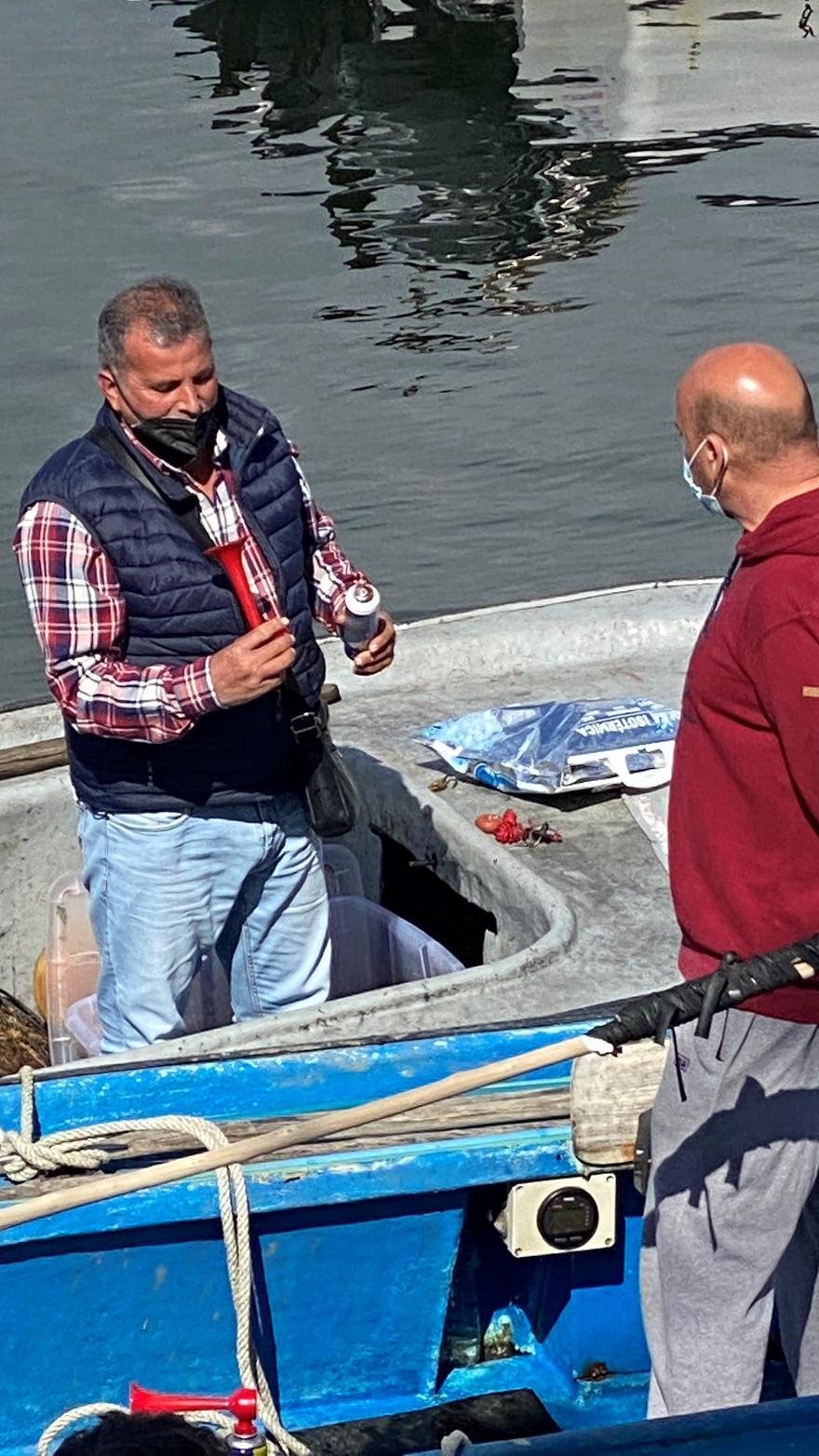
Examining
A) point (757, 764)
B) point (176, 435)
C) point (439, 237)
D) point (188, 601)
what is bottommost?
point (439, 237)

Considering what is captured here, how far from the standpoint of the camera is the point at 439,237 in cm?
1540

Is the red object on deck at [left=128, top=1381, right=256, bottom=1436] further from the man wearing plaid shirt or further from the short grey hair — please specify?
the short grey hair

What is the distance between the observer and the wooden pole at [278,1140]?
106 inches

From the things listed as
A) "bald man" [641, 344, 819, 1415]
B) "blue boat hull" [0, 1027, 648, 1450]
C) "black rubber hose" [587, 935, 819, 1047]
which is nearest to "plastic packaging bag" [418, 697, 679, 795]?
"blue boat hull" [0, 1027, 648, 1450]

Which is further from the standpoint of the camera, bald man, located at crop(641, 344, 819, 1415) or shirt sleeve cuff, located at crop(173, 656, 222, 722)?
shirt sleeve cuff, located at crop(173, 656, 222, 722)

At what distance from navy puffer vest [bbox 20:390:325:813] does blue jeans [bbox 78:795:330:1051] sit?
0.18 feet

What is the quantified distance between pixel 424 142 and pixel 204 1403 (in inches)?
623

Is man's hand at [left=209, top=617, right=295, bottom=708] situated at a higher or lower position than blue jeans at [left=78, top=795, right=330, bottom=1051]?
higher

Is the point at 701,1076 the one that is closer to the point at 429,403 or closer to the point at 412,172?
the point at 429,403

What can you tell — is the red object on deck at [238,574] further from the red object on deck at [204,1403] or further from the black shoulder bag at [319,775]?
the red object on deck at [204,1403]

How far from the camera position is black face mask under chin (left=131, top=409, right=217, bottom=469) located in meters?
3.69

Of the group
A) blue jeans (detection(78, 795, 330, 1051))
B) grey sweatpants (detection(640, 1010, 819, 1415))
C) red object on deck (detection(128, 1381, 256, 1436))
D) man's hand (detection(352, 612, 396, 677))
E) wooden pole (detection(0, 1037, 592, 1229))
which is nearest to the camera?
wooden pole (detection(0, 1037, 592, 1229))

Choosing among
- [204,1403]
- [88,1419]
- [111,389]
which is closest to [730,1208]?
[204,1403]

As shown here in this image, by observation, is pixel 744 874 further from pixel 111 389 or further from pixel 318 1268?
pixel 111 389
